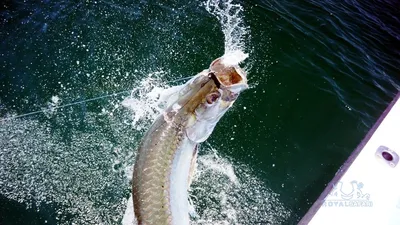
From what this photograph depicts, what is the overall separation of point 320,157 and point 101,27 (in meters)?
5.06

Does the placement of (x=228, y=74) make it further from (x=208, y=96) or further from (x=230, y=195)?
(x=230, y=195)

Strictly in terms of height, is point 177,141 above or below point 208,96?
below

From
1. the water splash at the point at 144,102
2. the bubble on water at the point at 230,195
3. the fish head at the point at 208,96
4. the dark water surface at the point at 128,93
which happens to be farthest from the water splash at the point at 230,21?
the fish head at the point at 208,96

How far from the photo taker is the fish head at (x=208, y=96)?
9.25ft

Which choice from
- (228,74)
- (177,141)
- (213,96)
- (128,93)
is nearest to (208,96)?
(213,96)

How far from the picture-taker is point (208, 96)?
2850 millimetres

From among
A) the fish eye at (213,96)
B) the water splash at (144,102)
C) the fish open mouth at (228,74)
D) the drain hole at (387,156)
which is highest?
the fish open mouth at (228,74)

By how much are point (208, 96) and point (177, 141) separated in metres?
0.59

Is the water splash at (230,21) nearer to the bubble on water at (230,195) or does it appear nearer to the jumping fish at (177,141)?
the bubble on water at (230,195)

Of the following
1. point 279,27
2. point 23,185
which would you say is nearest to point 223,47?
point 279,27

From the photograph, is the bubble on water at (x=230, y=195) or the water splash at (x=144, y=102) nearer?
the bubble on water at (x=230, y=195)

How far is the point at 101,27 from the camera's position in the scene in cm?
652

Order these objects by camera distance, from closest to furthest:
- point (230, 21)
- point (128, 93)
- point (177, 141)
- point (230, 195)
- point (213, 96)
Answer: point (213, 96), point (177, 141), point (230, 195), point (128, 93), point (230, 21)

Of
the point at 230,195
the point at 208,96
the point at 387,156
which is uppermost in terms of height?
the point at 208,96
